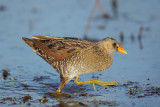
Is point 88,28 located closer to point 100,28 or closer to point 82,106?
point 100,28

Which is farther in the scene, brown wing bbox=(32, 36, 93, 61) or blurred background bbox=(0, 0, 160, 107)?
brown wing bbox=(32, 36, 93, 61)

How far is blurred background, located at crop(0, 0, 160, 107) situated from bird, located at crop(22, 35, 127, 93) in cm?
48

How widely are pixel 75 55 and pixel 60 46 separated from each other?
1.37 feet

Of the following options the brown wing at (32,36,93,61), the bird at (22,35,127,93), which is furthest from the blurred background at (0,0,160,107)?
the brown wing at (32,36,93,61)

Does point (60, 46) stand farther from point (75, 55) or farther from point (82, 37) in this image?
point (82, 37)

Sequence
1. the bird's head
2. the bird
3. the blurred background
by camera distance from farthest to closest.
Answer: the bird's head, the bird, the blurred background

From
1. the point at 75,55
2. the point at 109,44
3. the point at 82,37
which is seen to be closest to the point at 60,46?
the point at 75,55

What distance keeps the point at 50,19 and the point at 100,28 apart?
220 centimetres

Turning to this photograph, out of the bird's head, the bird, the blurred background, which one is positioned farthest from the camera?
the bird's head

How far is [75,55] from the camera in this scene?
7.15m

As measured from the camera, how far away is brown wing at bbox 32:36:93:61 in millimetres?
7215

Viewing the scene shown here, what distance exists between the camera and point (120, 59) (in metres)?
9.69

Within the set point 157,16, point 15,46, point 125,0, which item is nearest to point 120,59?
point 15,46

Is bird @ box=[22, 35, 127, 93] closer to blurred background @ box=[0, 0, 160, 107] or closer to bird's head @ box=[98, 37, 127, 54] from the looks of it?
bird's head @ box=[98, 37, 127, 54]
